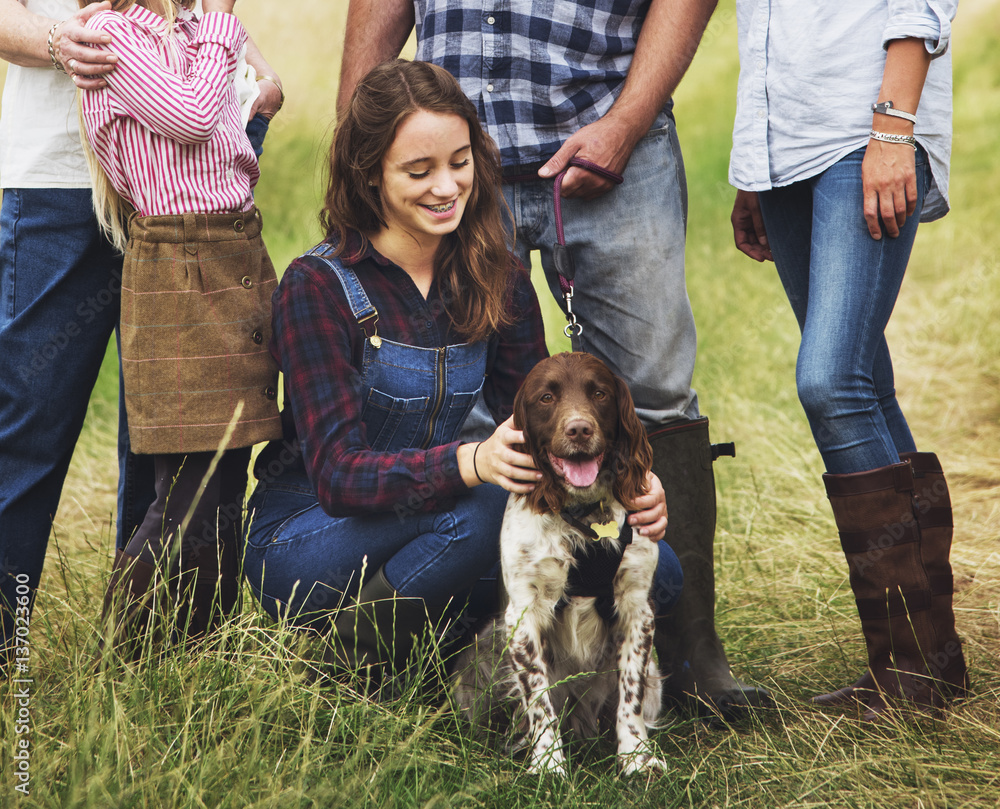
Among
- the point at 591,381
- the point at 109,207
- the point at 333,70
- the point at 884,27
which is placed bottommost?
the point at 591,381

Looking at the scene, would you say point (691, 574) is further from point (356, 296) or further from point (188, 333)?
point (188, 333)

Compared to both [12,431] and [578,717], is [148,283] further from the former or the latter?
[578,717]

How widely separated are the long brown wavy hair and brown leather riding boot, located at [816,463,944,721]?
3.30 feet

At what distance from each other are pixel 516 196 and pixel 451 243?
0.32m

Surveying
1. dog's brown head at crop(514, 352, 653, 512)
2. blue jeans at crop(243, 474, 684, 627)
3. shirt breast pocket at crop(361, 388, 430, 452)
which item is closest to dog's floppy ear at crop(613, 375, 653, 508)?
dog's brown head at crop(514, 352, 653, 512)

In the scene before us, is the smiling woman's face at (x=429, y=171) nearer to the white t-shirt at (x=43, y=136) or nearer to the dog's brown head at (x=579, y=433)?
the dog's brown head at (x=579, y=433)

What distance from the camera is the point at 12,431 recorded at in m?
2.57

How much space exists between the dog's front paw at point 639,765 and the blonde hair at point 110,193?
176cm

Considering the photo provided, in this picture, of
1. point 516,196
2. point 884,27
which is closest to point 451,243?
point 516,196

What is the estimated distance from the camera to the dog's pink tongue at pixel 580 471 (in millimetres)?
2287

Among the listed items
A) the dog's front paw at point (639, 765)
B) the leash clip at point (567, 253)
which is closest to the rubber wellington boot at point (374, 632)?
the dog's front paw at point (639, 765)

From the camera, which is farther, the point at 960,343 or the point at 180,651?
the point at 960,343

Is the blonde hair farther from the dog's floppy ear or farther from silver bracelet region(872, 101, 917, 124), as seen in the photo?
silver bracelet region(872, 101, 917, 124)

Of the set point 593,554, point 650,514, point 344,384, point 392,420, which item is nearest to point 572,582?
point 593,554
